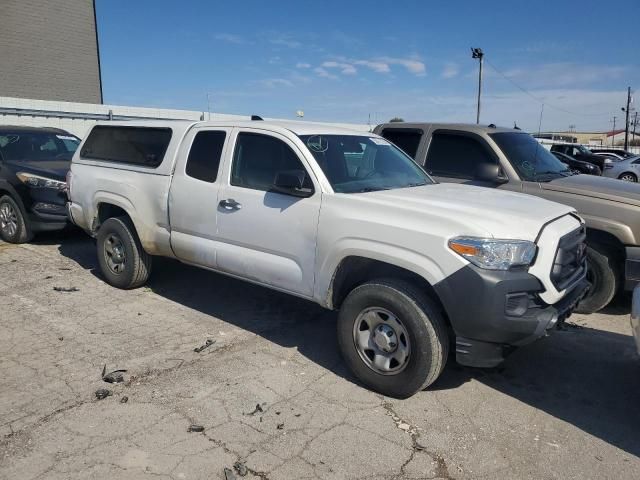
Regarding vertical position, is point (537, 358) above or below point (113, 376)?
below

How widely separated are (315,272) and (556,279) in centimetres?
171

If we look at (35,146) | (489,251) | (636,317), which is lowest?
(636,317)

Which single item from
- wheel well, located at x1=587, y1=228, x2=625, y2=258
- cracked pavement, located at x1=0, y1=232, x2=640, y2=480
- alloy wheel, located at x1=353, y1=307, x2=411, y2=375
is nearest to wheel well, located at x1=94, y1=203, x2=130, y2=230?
cracked pavement, located at x1=0, y1=232, x2=640, y2=480

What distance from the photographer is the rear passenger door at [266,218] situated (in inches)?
164

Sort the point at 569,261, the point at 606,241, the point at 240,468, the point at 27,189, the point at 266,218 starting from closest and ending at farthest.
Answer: the point at 240,468, the point at 569,261, the point at 266,218, the point at 606,241, the point at 27,189

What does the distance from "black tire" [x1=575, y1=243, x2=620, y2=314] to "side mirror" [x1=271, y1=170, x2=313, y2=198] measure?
3.16m

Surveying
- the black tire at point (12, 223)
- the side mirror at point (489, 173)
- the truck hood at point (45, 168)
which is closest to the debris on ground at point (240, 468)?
the side mirror at point (489, 173)

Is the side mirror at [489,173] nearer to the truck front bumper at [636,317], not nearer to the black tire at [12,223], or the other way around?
the truck front bumper at [636,317]

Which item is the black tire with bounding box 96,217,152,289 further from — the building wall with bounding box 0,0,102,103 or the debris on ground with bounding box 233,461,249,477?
the building wall with bounding box 0,0,102,103

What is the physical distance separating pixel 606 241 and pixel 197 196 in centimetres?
408

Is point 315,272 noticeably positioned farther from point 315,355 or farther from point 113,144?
point 113,144

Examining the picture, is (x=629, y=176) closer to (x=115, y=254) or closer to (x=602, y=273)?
(x=602, y=273)

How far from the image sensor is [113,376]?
396 cm

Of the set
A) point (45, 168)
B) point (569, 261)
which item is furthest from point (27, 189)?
point (569, 261)
